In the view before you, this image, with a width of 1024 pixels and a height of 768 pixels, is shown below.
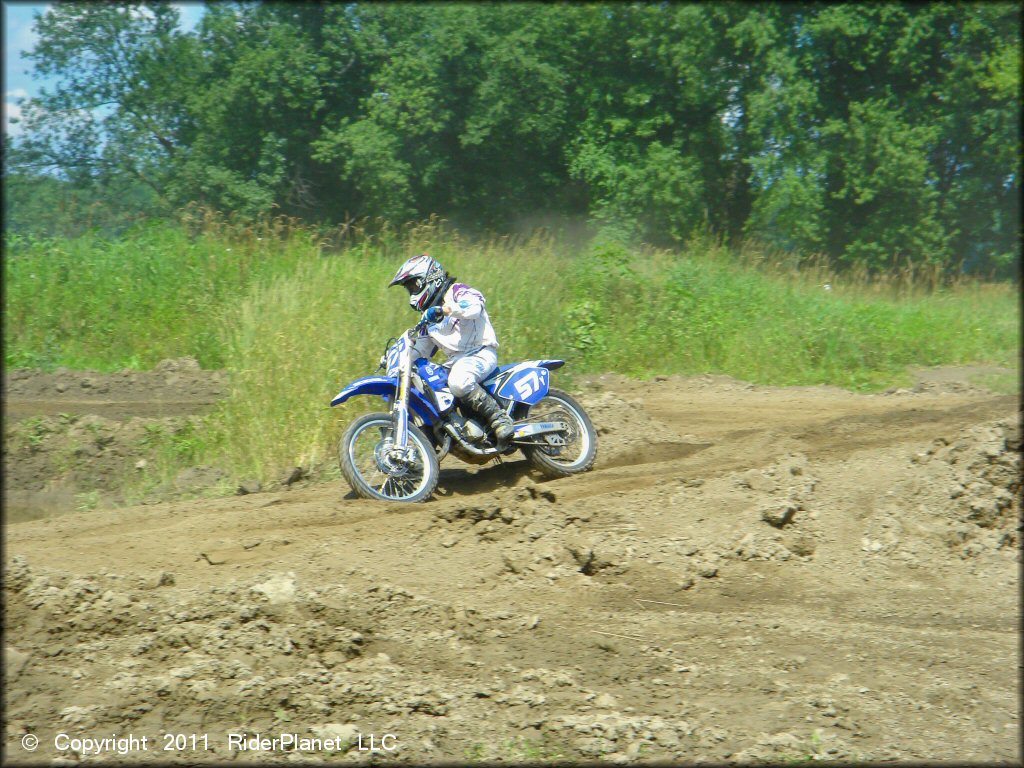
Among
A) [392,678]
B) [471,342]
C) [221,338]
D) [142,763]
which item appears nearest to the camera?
[142,763]

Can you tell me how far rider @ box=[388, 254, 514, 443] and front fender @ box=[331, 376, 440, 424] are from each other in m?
0.27

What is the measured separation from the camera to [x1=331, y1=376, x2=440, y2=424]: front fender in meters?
7.76

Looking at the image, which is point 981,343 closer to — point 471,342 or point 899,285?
point 899,285

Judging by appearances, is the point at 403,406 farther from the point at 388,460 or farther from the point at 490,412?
Answer: the point at 490,412

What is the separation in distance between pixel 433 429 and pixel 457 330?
0.89 metres

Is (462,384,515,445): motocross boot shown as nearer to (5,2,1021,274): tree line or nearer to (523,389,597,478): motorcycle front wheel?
(523,389,597,478): motorcycle front wheel

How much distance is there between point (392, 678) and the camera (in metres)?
4.93

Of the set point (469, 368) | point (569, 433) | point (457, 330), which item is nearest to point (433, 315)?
point (457, 330)

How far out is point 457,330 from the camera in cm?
814

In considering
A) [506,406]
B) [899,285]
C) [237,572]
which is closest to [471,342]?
[506,406]

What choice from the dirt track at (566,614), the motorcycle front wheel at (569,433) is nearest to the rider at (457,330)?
the motorcycle front wheel at (569,433)

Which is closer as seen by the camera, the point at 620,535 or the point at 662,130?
the point at 620,535

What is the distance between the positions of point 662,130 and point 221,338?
17.5 metres

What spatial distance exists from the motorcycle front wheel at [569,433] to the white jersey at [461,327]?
2.52 ft
